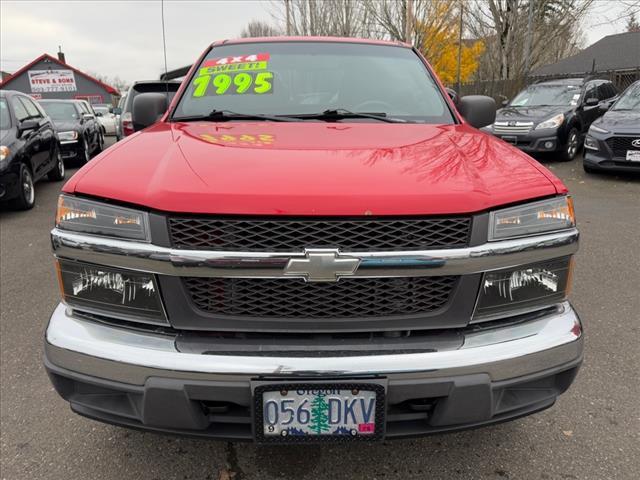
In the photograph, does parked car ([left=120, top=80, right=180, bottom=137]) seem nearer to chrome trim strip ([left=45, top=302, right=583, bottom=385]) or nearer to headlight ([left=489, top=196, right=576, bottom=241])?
chrome trim strip ([left=45, top=302, right=583, bottom=385])

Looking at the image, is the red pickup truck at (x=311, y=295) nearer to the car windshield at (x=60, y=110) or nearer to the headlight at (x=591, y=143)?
the headlight at (x=591, y=143)

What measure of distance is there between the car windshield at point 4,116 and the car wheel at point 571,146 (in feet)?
31.8

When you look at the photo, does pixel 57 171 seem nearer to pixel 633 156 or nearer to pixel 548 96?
pixel 633 156

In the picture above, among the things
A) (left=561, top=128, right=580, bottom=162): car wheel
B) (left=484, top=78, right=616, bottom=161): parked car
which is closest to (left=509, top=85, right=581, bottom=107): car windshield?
(left=484, top=78, right=616, bottom=161): parked car

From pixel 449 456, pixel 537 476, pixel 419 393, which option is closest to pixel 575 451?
pixel 537 476

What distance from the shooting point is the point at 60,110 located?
11453mm

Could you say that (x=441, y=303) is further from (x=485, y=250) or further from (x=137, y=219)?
(x=137, y=219)

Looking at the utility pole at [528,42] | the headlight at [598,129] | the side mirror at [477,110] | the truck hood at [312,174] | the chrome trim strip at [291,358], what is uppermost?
the utility pole at [528,42]

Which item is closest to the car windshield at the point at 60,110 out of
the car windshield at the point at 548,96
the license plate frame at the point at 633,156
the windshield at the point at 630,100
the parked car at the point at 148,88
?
the parked car at the point at 148,88

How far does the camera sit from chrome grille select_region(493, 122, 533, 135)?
9695 mm

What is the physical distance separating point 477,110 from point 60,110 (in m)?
11.1

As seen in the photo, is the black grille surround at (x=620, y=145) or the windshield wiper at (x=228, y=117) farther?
the black grille surround at (x=620, y=145)

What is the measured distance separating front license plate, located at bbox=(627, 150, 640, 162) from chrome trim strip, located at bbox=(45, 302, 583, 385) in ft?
24.1

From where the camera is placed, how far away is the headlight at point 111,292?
5.42ft
